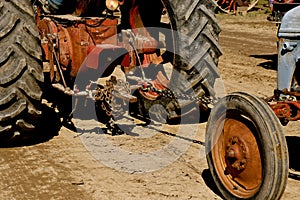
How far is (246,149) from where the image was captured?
3.69 m

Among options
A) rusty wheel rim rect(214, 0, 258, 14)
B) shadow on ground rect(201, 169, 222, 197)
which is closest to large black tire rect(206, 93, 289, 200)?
shadow on ground rect(201, 169, 222, 197)

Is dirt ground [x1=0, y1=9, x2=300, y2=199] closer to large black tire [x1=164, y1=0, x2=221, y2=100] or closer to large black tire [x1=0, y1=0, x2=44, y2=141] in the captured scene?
large black tire [x1=0, y1=0, x2=44, y2=141]

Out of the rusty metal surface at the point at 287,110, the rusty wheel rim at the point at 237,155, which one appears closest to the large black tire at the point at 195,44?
the rusty wheel rim at the point at 237,155

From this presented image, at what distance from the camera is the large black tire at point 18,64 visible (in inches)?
183

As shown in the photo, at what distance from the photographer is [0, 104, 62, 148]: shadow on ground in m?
5.01

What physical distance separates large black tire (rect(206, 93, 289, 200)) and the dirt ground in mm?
253

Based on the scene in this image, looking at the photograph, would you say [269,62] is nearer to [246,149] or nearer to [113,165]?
[113,165]

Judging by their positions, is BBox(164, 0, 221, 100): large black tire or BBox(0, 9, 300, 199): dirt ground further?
BBox(164, 0, 221, 100): large black tire

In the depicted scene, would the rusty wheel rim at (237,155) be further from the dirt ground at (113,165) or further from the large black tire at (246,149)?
the dirt ground at (113,165)

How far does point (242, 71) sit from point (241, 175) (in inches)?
209

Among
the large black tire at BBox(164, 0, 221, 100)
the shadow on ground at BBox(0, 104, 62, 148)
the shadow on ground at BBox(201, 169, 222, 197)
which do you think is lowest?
the shadow on ground at BBox(201, 169, 222, 197)

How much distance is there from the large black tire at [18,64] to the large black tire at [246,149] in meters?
1.66

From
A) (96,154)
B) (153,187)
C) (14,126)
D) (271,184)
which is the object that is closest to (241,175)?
(271,184)

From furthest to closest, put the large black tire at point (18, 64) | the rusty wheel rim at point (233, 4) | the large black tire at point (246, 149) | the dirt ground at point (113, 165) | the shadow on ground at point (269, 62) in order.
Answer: the rusty wheel rim at point (233, 4), the shadow on ground at point (269, 62), the large black tire at point (18, 64), the dirt ground at point (113, 165), the large black tire at point (246, 149)
